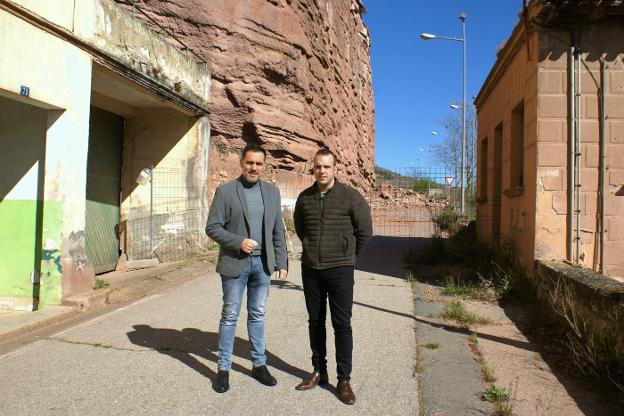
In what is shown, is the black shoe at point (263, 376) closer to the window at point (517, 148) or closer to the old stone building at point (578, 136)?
the old stone building at point (578, 136)

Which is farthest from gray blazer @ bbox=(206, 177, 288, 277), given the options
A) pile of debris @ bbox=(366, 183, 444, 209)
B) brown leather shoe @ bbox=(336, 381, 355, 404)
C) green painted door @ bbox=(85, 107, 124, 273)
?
pile of debris @ bbox=(366, 183, 444, 209)

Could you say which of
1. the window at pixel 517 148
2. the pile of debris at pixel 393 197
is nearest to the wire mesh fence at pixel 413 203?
the pile of debris at pixel 393 197

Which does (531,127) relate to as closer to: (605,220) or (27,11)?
(605,220)

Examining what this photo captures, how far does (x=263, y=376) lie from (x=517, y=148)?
21.9 ft

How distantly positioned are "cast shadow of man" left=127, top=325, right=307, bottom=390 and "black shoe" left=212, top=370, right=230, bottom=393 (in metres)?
0.24

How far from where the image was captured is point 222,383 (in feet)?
12.4

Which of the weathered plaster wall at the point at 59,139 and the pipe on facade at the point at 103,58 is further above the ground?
the pipe on facade at the point at 103,58

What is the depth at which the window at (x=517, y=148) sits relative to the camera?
847 centimetres

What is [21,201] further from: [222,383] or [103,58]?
[222,383]

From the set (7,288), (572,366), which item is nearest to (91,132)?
(7,288)

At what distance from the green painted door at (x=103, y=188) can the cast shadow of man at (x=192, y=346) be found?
5076mm

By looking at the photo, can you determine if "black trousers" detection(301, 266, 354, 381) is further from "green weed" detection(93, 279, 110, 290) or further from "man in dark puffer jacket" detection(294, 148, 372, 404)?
"green weed" detection(93, 279, 110, 290)

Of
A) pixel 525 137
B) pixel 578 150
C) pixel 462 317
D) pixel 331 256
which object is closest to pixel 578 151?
pixel 578 150

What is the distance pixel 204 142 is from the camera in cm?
1151
